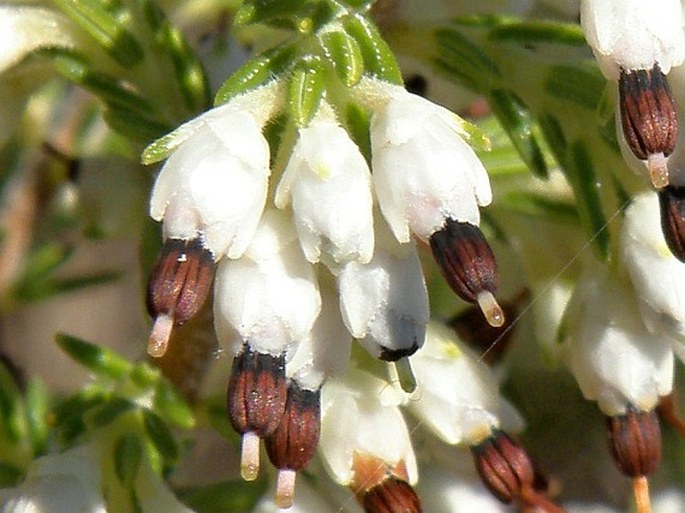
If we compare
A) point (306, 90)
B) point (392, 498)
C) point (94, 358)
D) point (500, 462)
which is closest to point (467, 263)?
point (306, 90)

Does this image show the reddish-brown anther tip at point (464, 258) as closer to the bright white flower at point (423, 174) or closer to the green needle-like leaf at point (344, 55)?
the bright white flower at point (423, 174)

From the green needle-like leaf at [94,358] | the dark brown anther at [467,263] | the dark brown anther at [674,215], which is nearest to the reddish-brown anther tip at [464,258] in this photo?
the dark brown anther at [467,263]

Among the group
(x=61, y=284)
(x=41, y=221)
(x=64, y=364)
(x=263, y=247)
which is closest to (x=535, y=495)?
(x=263, y=247)

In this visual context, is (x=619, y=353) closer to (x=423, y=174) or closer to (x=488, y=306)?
(x=488, y=306)

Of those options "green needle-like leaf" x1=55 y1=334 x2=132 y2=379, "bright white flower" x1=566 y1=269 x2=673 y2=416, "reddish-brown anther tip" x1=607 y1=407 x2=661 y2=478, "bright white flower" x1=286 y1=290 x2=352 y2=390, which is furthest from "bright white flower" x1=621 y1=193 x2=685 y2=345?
"green needle-like leaf" x1=55 y1=334 x2=132 y2=379

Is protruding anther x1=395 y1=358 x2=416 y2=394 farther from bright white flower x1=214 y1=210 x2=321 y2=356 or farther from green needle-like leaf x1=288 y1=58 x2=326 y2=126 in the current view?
green needle-like leaf x1=288 y1=58 x2=326 y2=126
